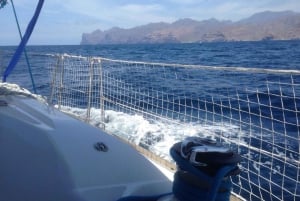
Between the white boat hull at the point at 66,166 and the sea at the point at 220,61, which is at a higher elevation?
the white boat hull at the point at 66,166

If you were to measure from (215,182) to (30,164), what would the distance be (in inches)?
31.6

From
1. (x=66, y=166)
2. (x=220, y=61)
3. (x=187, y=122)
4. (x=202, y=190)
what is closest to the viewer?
(x=202, y=190)

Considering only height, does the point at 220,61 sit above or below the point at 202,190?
below

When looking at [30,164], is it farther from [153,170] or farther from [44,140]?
[153,170]

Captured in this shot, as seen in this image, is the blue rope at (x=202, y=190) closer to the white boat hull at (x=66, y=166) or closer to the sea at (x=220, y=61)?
the white boat hull at (x=66, y=166)

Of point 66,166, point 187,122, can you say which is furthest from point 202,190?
point 187,122

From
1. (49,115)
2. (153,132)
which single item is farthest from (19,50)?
(153,132)

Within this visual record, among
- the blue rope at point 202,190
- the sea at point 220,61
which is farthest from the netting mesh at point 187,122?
the blue rope at point 202,190

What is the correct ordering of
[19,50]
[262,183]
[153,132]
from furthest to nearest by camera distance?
[153,132]
[262,183]
[19,50]

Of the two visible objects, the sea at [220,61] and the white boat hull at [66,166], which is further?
the sea at [220,61]

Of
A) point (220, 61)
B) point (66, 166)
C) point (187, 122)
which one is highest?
point (66, 166)

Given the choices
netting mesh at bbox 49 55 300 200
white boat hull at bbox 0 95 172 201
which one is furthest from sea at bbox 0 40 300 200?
white boat hull at bbox 0 95 172 201

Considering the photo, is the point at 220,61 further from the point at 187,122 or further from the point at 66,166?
the point at 66,166

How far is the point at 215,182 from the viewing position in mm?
1122
